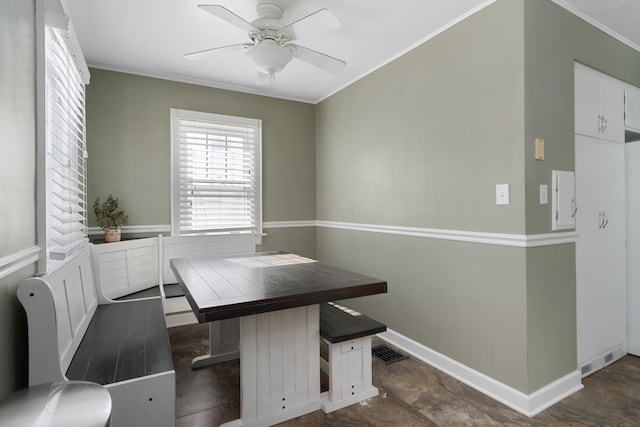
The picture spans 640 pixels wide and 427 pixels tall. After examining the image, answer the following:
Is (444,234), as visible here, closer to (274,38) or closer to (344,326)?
(344,326)

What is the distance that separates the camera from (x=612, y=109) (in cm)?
256

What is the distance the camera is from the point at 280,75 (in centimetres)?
353

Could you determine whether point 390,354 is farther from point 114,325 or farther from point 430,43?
point 430,43

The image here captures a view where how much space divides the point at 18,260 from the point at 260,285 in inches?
40.5

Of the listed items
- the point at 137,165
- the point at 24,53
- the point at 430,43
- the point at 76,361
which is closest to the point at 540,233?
the point at 430,43

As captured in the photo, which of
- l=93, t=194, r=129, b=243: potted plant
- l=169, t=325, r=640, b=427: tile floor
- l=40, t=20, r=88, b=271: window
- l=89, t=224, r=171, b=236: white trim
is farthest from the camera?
l=89, t=224, r=171, b=236: white trim

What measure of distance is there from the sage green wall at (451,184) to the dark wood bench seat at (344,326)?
746 millimetres

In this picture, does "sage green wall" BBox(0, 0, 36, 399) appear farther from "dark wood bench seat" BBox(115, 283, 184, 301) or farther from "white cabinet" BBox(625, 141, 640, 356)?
"white cabinet" BBox(625, 141, 640, 356)

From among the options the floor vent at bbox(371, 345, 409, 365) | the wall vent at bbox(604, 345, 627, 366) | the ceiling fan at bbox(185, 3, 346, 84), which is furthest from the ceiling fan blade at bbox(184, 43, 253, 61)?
the wall vent at bbox(604, 345, 627, 366)

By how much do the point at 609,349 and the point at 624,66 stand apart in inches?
87.6

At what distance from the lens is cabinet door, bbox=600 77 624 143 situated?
2504 millimetres

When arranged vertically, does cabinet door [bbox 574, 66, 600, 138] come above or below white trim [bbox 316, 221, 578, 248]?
above

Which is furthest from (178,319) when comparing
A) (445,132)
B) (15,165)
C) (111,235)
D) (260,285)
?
(445,132)

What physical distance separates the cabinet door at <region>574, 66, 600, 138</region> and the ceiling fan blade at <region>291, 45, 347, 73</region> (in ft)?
5.46
